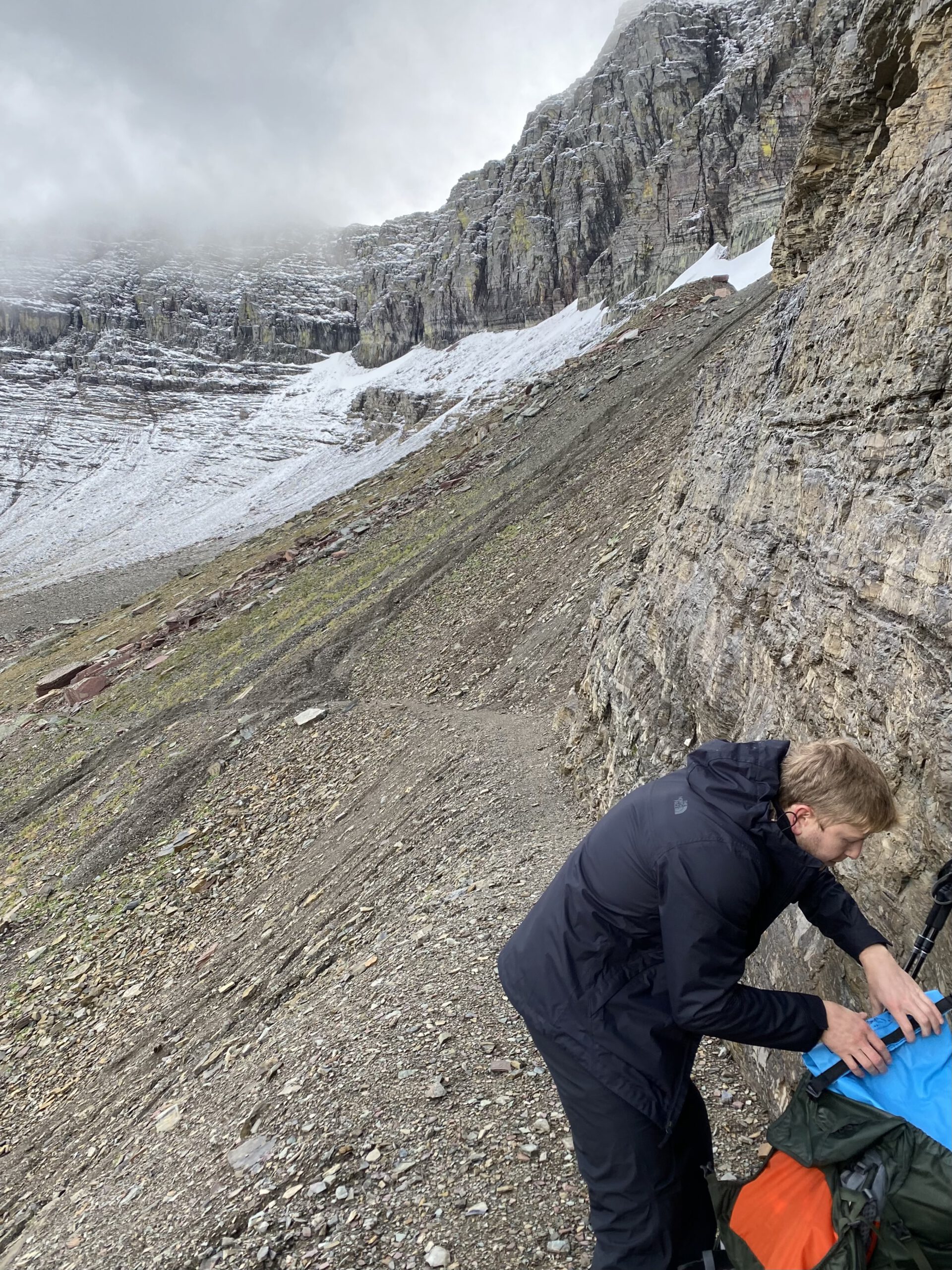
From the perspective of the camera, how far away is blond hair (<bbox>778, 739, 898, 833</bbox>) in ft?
7.29

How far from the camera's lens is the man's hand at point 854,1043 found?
2201 millimetres

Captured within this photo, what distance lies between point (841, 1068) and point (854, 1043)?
0.10m

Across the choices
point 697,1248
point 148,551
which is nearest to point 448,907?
point 697,1248

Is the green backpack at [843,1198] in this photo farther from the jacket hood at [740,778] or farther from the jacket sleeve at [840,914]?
the jacket hood at [740,778]

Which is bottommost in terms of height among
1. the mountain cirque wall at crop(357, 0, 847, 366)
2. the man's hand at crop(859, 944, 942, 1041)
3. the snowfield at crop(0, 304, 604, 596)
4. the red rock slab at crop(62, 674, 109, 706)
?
the red rock slab at crop(62, 674, 109, 706)

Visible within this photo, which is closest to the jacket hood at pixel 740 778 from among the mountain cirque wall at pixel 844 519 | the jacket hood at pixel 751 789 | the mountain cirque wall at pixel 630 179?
the jacket hood at pixel 751 789

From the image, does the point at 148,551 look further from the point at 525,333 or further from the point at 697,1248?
the point at 697,1248

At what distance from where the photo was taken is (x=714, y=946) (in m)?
2.18

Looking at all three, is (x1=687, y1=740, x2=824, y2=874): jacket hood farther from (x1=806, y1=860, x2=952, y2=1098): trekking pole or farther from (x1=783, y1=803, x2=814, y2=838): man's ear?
(x1=806, y1=860, x2=952, y2=1098): trekking pole

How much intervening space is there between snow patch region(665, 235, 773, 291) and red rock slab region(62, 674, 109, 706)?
43.3 m

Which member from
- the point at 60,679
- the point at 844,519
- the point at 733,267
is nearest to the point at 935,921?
the point at 844,519

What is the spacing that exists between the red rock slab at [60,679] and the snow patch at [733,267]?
43.5 meters

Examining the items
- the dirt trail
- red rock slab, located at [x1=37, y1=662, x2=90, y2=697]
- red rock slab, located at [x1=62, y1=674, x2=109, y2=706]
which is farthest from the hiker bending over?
red rock slab, located at [x1=37, y1=662, x2=90, y2=697]

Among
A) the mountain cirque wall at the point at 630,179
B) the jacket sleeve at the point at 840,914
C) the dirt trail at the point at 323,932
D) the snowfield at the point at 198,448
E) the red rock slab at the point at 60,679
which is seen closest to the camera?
the jacket sleeve at the point at 840,914
